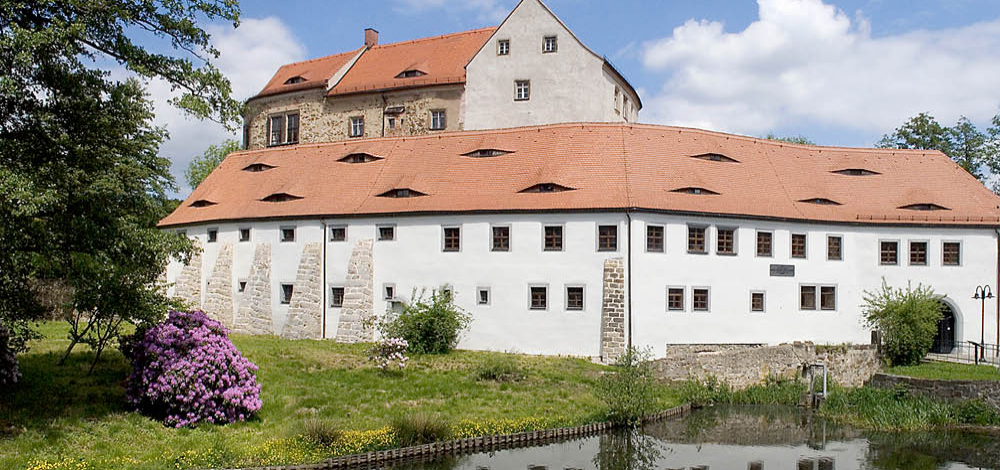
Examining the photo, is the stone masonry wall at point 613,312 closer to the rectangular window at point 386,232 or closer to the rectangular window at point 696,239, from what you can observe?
the rectangular window at point 696,239

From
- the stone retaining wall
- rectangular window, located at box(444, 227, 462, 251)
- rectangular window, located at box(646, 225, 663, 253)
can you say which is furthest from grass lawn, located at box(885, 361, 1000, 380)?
rectangular window, located at box(444, 227, 462, 251)

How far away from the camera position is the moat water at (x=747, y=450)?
61.4ft

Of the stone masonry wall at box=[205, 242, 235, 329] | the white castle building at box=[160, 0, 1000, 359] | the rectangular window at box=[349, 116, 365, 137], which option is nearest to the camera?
the white castle building at box=[160, 0, 1000, 359]

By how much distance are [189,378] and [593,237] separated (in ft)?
50.5

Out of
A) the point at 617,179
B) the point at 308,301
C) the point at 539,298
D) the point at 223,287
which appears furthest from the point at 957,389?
the point at 223,287

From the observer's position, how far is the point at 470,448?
19.4 metres

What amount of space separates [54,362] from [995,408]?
87.6 feet

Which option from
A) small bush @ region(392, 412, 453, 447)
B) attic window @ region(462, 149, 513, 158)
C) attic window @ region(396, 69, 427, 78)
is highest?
attic window @ region(396, 69, 427, 78)

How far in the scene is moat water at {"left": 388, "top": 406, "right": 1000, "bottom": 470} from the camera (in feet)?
61.4

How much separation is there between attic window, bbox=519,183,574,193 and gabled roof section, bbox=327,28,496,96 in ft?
37.9

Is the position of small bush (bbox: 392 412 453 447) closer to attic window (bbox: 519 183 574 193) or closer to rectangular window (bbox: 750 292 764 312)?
attic window (bbox: 519 183 574 193)

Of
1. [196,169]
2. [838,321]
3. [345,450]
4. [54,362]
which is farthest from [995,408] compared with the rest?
[196,169]

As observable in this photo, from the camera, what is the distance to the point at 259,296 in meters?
35.0

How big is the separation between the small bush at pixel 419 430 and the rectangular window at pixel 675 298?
501 inches
